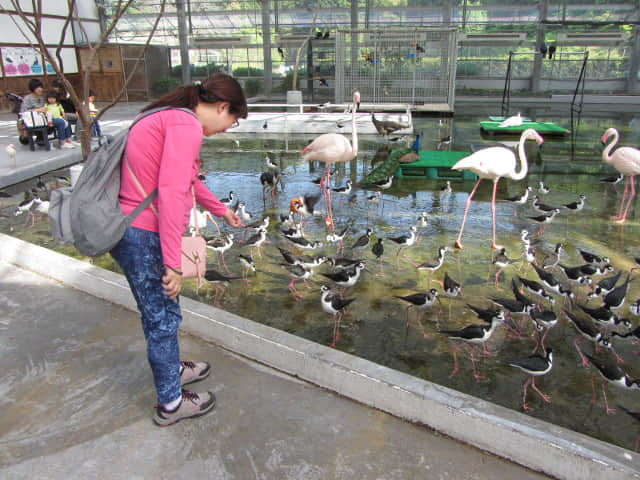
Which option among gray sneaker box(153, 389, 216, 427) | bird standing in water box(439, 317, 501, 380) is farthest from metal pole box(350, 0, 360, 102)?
gray sneaker box(153, 389, 216, 427)

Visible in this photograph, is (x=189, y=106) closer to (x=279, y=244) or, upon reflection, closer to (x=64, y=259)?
(x=64, y=259)

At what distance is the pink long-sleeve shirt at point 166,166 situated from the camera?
2.32 m

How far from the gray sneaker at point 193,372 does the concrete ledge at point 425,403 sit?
0.35 metres

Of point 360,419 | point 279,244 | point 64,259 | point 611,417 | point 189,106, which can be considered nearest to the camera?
point 189,106

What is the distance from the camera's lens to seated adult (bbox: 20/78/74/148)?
11.5 meters

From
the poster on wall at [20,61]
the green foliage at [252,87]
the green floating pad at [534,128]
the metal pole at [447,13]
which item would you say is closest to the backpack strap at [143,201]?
the green floating pad at [534,128]

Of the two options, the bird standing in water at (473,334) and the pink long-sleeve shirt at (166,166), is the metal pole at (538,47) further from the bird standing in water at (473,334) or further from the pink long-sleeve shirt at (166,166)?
the pink long-sleeve shirt at (166,166)

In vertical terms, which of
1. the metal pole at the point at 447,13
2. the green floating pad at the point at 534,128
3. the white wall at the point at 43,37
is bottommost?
the green floating pad at the point at 534,128

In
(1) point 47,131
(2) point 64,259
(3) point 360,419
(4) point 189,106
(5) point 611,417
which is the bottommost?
(5) point 611,417

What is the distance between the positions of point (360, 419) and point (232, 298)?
2340mm

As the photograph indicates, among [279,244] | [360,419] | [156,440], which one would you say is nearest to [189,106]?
[156,440]

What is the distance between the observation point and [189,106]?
250 cm

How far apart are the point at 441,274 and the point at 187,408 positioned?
3411 millimetres

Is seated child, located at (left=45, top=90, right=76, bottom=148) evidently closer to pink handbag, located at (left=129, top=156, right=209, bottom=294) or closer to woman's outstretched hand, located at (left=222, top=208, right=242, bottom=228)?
woman's outstretched hand, located at (left=222, top=208, right=242, bottom=228)
